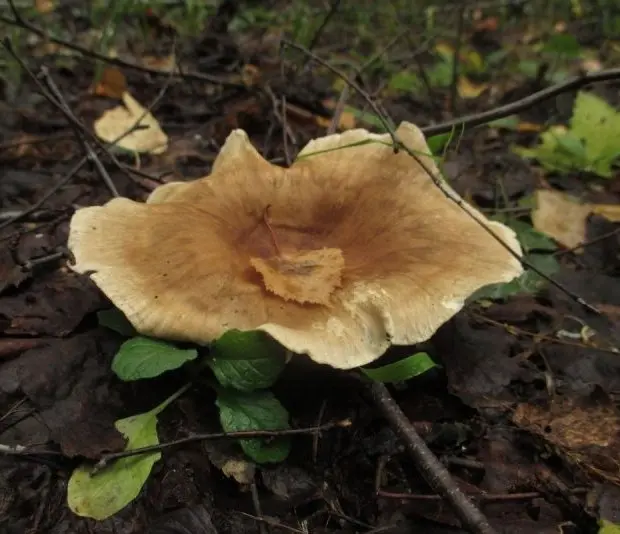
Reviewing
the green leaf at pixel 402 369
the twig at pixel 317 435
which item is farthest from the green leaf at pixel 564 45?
the twig at pixel 317 435

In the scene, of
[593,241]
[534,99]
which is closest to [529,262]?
[593,241]

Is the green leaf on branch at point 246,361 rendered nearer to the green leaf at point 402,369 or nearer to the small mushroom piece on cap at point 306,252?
the small mushroom piece on cap at point 306,252

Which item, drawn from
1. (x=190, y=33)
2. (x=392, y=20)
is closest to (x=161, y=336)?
(x=190, y=33)


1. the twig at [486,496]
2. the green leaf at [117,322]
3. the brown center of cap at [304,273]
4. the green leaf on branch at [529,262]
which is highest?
the brown center of cap at [304,273]

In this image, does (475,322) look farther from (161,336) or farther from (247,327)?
(161,336)

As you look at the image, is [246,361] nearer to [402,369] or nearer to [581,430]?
[402,369]

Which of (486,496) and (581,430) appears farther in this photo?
(581,430)
